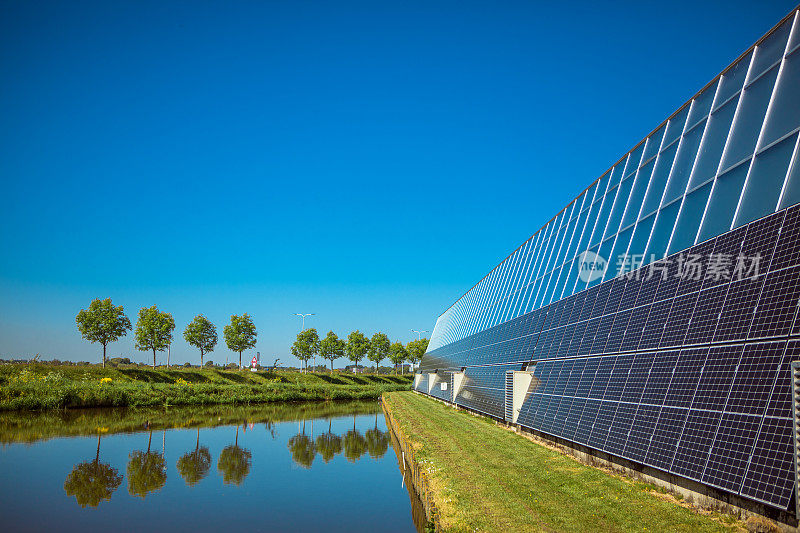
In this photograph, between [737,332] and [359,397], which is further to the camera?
[359,397]

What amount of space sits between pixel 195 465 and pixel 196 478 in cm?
271

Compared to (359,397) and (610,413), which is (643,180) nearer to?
(610,413)

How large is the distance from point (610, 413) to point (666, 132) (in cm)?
1028

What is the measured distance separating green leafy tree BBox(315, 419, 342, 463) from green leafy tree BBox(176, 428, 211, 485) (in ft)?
17.7

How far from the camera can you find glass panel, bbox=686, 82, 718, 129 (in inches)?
579

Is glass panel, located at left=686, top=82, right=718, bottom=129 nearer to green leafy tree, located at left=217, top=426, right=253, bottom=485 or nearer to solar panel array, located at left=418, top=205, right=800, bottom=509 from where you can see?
solar panel array, located at left=418, top=205, right=800, bottom=509

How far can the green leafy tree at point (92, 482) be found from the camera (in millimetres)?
16078

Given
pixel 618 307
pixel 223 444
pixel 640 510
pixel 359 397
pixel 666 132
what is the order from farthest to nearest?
pixel 359 397
pixel 223 444
pixel 666 132
pixel 618 307
pixel 640 510

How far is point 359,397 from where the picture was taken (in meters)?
65.9

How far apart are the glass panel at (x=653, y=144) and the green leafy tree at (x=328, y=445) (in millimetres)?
18896

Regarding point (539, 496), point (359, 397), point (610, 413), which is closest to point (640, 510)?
point (539, 496)

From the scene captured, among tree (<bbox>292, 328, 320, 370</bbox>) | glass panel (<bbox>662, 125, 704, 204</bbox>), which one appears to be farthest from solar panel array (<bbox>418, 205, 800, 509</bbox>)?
tree (<bbox>292, 328, 320, 370</bbox>)

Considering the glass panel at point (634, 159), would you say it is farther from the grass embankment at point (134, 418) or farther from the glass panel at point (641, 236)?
the grass embankment at point (134, 418)

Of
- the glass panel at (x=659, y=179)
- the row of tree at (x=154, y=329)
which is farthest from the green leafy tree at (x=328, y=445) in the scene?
the row of tree at (x=154, y=329)
